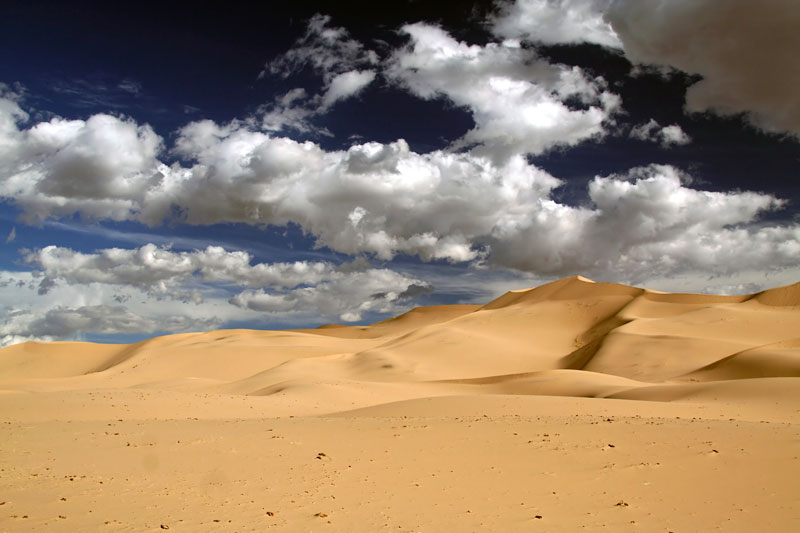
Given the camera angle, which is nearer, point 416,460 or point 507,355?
point 416,460

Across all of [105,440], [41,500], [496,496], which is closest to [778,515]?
[496,496]

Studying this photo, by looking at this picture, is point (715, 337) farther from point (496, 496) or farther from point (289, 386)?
point (496, 496)

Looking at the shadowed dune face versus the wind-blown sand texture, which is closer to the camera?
the wind-blown sand texture

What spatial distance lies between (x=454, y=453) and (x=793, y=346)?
100 feet

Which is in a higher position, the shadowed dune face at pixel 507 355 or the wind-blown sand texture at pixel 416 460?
the shadowed dune face at pixel 507 355

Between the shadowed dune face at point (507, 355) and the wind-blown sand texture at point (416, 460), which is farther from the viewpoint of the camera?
the shadowed dune face at point (507, 355)

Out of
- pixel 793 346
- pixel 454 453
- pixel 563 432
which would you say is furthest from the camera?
pixel 793 346

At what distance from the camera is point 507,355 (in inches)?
2035

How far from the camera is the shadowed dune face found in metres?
30.6

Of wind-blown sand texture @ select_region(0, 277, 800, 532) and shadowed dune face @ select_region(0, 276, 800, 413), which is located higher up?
shadowed dune face @ select_region(0, 276, 800, 413)

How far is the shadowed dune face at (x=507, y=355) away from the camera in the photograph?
1205 inches

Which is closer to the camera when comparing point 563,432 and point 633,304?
point 563,432

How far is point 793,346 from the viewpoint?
33500mm

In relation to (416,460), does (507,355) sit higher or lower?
higher
